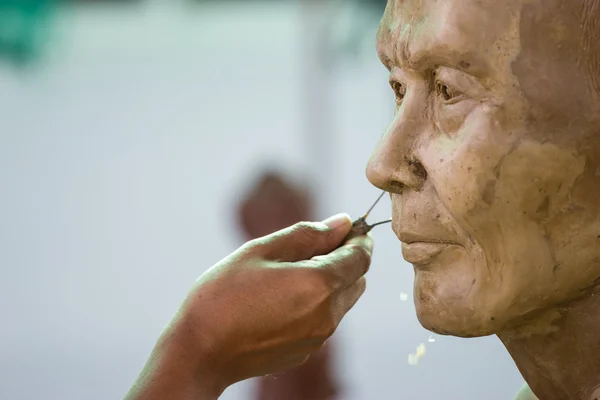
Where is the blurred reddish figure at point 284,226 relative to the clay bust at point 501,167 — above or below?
below

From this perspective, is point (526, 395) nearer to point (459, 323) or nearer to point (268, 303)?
point (459, 323)

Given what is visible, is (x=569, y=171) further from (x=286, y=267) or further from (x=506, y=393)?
(x=506, y=393)

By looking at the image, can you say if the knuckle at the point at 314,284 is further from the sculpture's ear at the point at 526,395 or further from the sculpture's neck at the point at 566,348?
the sculpture's ear at the point at 526,395

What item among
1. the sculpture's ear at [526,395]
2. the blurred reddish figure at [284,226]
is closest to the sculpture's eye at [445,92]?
the sculpture's ear at [526,395]

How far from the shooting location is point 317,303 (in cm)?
125

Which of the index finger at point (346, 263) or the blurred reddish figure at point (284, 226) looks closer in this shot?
the index finger at point (346, 263)

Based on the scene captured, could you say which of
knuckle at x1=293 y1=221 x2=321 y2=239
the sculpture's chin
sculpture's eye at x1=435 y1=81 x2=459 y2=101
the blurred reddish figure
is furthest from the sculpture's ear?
the blurred reddish figure

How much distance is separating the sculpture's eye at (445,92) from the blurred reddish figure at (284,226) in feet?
5.35

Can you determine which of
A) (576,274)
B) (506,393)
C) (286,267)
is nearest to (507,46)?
(576,274)

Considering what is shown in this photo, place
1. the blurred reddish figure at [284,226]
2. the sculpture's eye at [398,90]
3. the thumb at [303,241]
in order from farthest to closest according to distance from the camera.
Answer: the blurred reddish figure at [284,226] → the thumb at [303,241] → the sculpture's eye at [398,90]

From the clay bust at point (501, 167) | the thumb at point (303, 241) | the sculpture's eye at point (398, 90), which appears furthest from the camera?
the thumb at point (303, 241)

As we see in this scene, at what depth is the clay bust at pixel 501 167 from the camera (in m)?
1.04

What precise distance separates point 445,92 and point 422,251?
20cm

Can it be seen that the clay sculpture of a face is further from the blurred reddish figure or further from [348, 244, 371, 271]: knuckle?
the blurred reddish figure
